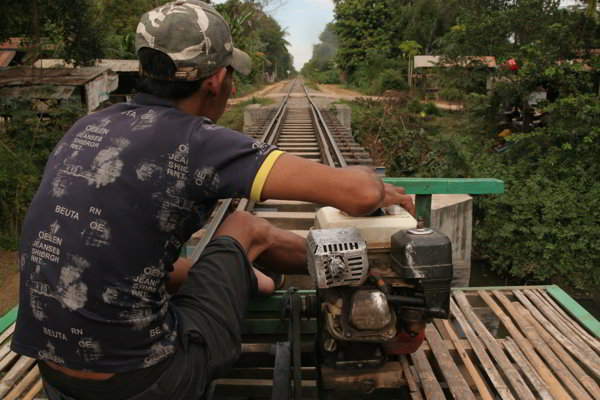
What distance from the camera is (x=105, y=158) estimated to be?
4.40ft

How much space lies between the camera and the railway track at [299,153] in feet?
14.6

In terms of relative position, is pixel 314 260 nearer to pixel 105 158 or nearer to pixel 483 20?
pixel 105 158

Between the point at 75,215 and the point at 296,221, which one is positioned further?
the point at 296,221

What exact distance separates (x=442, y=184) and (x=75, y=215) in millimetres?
1928

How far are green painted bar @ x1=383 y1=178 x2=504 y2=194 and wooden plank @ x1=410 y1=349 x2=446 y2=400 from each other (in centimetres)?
85

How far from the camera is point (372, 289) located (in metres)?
1.71

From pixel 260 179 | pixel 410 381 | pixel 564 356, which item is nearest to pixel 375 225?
pixel 260 179

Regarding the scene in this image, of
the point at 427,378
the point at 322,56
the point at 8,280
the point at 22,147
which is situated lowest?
the point at 8,280

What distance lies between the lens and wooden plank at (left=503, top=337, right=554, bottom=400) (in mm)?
2094

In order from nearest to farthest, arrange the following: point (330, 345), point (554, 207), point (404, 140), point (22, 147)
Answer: point (330, 345)
point (22, 147)
point (554, 207)
point (404, 140)

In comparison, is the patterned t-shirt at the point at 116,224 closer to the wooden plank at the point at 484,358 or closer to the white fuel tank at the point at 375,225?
the white fuel tank at the point at 375,225

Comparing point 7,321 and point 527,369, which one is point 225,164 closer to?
point 527,369

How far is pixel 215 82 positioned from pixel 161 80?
A: 0.17 metres

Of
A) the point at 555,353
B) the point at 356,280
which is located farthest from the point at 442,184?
the point at 356,280
